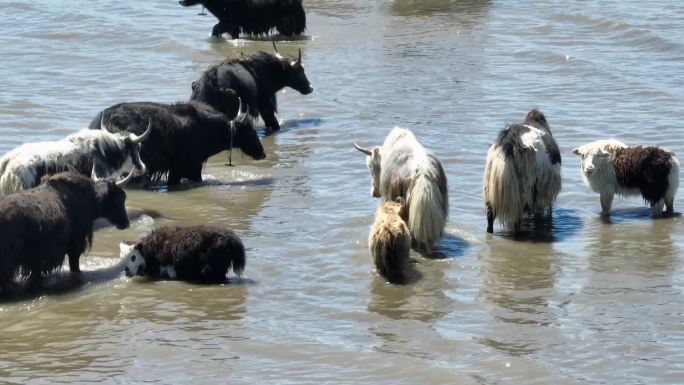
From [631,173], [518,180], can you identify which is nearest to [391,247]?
[518,180]

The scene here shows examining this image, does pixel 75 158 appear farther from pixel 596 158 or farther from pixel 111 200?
pixel 596 158

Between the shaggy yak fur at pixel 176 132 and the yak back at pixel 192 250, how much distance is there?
9.26 ft

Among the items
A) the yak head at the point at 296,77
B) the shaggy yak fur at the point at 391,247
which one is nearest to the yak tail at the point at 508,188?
the shaggy yak fur at the point at 391,247

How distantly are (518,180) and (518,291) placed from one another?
153cm

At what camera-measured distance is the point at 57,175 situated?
939cm

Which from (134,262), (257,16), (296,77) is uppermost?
(257,16)

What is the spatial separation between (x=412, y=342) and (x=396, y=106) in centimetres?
768

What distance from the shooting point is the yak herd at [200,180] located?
9133mm

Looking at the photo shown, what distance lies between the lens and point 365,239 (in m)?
10.4

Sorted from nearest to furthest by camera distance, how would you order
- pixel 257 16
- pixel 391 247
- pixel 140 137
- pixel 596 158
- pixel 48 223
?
pixel 48 223 → pixel 391 247 → pixel 596 158 → pixel 140 137 → pixel 257 16

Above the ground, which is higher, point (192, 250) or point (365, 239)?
point (192, 250)

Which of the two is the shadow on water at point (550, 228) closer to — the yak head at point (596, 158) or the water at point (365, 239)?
the water at point (365, 239)

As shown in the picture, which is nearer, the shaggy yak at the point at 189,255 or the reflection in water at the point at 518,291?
the reflection in water at the point at 518,291

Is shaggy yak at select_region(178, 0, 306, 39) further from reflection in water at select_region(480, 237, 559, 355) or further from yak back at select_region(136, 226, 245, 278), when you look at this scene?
yak back at select_region(136, 226, 245, 278)
